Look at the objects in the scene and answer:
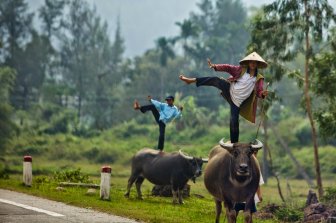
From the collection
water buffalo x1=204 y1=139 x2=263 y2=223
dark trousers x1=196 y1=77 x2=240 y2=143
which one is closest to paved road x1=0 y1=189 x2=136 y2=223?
water buffalo x1=204 y1=139 x2=263 y2=223

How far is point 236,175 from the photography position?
976 centimetres

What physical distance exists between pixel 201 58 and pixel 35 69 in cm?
2252

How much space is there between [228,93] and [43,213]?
440 centimetres

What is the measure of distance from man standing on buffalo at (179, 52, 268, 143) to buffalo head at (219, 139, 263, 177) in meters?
0.95

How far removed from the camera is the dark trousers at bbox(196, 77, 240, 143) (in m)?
10.6

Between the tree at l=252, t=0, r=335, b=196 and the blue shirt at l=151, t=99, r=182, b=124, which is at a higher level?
the tree at l=252, t=0, r=335, b=196

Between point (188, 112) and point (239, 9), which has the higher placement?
point (239, 9)

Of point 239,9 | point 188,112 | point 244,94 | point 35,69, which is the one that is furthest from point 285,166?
point 239,9

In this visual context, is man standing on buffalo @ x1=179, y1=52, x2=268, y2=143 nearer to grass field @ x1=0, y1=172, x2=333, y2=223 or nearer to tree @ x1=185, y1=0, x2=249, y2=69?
grass field @ x1=0, y1=172, x2=333, y2=223

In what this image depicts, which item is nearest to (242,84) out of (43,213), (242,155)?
(242,155)

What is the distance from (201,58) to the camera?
84062mm

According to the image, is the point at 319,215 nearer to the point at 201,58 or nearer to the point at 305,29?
the point at 305,29

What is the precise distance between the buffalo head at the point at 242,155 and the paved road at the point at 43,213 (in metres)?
3.01

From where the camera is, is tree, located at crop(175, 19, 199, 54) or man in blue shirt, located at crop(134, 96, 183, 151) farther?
tree, located at crop(175, 19, 199, 54)
